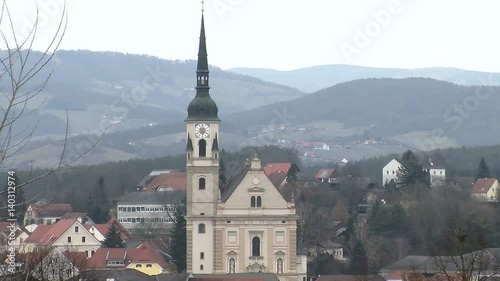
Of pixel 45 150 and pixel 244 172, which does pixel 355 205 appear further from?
pixel 45 150

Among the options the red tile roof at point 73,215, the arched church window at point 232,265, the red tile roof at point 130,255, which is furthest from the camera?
Result: the red tile roof at point 73,215

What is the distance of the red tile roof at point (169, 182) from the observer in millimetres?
119875

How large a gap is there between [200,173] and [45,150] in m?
119

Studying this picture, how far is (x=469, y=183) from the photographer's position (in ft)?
355

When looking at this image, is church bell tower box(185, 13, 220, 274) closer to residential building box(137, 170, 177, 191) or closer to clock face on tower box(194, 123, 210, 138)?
clock face on tower box(194, 123, 210, 138)

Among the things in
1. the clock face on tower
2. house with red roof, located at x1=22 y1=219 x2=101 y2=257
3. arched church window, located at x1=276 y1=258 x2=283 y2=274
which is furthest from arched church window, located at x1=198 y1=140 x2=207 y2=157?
house with red roof, located at x1=22 y1=219 x2=101 y2=257

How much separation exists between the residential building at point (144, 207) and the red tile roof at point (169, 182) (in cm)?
429

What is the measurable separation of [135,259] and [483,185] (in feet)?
116

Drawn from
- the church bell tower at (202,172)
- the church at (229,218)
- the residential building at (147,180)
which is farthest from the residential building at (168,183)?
the church bell tower at (202,172)

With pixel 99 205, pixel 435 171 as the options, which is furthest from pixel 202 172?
pixel 435 171

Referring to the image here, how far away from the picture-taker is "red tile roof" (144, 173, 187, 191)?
120 m

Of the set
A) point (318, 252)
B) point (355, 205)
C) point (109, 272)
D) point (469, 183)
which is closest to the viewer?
point (109, 272)

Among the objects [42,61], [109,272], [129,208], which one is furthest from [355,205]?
[42,61]

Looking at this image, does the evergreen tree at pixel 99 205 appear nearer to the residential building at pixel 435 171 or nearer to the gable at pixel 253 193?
the residential building at pixel 435 171
